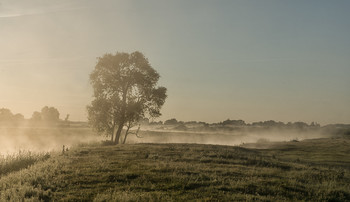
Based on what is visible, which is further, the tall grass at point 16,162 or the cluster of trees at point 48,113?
the cluster of trees at point 48,113

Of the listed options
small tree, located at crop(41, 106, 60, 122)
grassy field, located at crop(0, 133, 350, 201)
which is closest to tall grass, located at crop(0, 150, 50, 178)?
grassy field, located at crop(0, 133, 350, 201)

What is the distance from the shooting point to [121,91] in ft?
196

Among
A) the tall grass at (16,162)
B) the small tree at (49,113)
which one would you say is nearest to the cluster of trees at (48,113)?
the small tree at (49,113)

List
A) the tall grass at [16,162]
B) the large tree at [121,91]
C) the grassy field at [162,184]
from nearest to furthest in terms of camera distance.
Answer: the grassy field at [162,184] → the tall grass at [16,162] → the large tree at [121,91]

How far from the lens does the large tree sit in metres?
57.9

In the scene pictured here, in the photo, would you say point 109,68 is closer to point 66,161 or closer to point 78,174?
point 66,161

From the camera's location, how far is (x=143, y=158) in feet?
104

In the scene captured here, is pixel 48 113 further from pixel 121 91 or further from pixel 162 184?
pixel 162 184


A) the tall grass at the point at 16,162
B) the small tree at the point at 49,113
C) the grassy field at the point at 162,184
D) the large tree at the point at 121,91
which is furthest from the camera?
the small tree at the point at 49,113

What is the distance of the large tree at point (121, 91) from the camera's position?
57.9 m

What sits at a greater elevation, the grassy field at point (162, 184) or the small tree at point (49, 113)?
the small tree at point (49, 113)

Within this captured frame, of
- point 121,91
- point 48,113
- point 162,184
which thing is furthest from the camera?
point 48,113

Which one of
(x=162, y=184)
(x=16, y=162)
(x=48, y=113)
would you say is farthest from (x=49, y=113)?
(x=162, y=184)

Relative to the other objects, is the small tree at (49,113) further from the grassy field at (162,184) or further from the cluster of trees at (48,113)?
the grassy field at (162,184)
